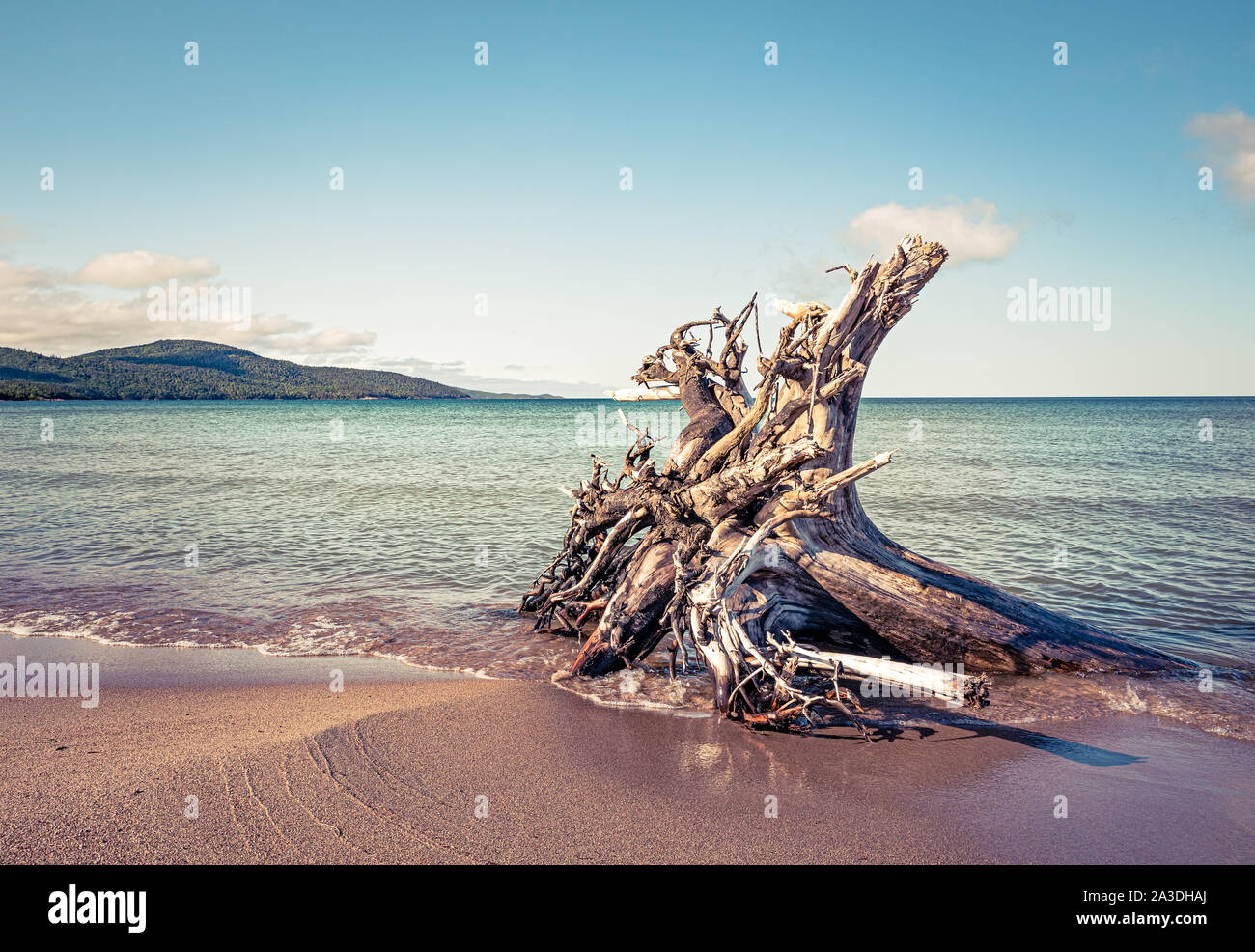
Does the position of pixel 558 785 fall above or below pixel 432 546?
below

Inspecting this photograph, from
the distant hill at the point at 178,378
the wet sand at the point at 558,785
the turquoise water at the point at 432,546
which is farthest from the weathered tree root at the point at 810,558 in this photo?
the distant hill at the point at 178,378

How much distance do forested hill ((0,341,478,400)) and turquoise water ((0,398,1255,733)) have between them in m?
126

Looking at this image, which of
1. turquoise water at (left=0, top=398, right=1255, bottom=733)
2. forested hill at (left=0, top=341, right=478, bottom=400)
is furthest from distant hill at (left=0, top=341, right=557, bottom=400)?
turquoise water at (left=0, top=398, right=1255, bottom=733)

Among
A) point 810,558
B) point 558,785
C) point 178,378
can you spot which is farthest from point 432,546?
point 178,378

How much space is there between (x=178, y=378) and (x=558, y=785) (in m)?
172

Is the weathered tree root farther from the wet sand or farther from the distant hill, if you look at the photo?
the distant hill

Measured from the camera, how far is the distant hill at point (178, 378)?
130 metres

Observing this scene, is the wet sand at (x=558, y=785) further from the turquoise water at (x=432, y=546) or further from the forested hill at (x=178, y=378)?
the forested hill at (x=178, y=378)

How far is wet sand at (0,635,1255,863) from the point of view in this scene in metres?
4.36

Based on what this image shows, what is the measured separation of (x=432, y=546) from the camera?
13961 millimetres

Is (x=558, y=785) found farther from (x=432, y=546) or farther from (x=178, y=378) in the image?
(x=178, y=378)
